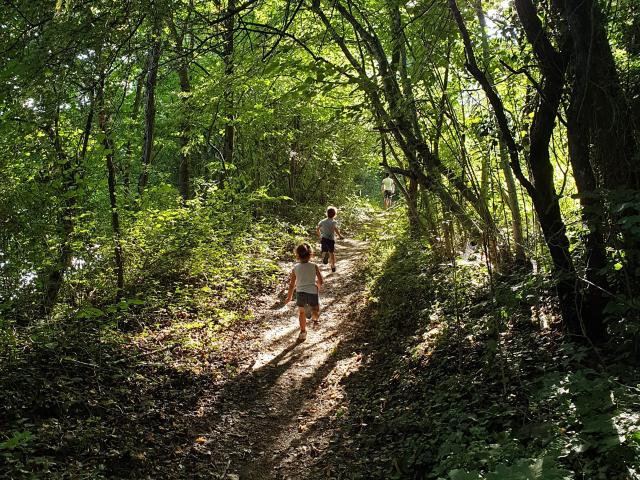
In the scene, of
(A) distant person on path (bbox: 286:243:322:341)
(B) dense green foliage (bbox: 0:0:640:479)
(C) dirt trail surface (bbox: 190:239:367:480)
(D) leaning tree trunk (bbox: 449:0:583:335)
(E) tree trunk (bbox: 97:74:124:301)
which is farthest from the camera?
(A) distant person on path (bbox: 286:243:322:341)

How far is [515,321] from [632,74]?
308cm

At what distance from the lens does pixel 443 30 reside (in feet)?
17.3

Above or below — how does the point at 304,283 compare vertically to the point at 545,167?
below

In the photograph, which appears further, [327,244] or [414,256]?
[327,244]

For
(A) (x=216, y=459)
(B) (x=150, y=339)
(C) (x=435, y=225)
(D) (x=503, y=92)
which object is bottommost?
(A) (x=216, y=459)

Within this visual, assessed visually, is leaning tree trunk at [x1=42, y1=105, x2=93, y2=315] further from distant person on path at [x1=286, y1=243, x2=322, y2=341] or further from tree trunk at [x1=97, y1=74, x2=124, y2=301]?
distant person on path at [x1=286, y1=243, x2=322, y2=341]

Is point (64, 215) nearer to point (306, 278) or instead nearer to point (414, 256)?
point (306, 278)

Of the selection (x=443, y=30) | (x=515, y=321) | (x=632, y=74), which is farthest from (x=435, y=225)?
(x=632, y=74)

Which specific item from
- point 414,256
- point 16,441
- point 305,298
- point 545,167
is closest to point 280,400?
point 305,298

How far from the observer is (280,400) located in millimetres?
6488

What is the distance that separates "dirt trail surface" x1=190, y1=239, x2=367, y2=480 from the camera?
521 centimetres

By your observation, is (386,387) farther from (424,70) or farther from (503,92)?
(503,92)

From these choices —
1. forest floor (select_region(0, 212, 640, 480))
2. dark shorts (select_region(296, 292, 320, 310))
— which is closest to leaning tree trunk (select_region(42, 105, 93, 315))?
forest floor (select_region(0, 212, 640, 480))

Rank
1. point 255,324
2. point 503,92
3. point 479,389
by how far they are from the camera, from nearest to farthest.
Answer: point 479,389
point 503,92
point 255,324
